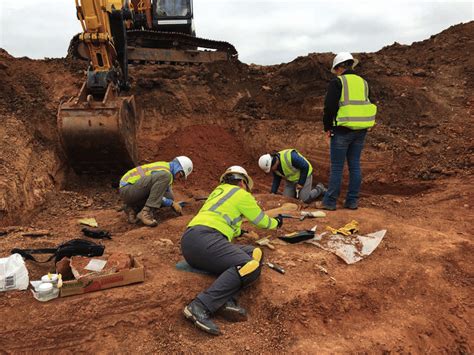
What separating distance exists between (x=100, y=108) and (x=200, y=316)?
183 inches

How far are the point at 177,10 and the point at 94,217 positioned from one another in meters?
7.68

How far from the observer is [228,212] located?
416cm

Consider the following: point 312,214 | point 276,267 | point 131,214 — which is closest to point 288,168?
point 312,214

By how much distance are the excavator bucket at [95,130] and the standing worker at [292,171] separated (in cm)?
250

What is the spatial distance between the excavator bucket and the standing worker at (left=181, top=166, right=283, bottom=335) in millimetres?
3326

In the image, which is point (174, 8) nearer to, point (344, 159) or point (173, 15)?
point (173, 15)

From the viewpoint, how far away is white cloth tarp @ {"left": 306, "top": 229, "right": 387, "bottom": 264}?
4.64 meters

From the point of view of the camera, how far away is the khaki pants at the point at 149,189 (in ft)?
19.6

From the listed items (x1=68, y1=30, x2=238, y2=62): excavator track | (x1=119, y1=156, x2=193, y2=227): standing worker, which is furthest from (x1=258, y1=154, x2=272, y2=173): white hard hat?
(x1=68, y1=30, x2=238, y2=62): excavator track

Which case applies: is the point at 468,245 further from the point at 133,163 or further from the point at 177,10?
the point at 177,10

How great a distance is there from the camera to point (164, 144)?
10.2 m

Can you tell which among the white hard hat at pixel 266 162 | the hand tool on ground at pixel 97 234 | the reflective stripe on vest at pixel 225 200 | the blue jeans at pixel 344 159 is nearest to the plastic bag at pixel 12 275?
the hand tool on ground at pixel 97 234

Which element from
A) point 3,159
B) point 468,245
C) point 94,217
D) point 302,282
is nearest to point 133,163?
point 94,217

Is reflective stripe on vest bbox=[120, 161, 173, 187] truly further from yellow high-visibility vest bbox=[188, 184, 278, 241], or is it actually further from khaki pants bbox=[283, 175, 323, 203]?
khaki pants bbox=[283, 175, 323, 203]
